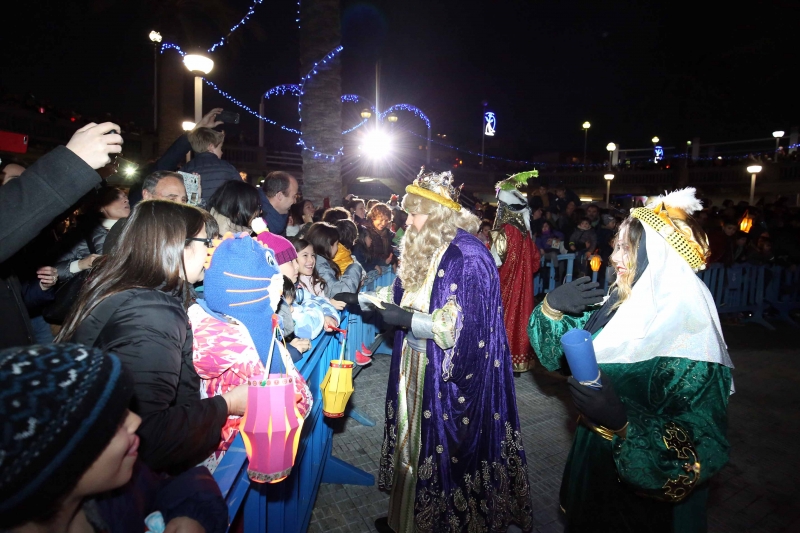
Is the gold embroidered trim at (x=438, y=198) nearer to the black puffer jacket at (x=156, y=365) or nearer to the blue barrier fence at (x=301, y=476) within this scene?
the blue barrier fence at (x=301, y=476)

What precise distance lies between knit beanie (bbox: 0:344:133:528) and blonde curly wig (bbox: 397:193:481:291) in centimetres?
244

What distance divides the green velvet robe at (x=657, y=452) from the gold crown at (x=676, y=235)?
47cm

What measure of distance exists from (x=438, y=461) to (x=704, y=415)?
1621mm

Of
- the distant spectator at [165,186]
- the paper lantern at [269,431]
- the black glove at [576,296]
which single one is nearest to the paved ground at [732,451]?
the black glove at [576,296]

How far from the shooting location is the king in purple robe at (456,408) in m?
2.81

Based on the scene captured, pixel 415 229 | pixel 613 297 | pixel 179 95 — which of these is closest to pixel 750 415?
pixel 613 297

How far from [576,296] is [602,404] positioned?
0.74 metres

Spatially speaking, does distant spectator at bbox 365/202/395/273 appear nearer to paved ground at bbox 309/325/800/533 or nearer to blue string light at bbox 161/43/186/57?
paved ground at bbox 309/325/800/533

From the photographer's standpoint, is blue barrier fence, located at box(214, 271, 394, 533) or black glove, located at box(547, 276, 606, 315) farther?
black glove, located at box(547, 276, 606, 315)

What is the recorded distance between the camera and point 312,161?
8375mm

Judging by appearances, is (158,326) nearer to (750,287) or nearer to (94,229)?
(94,229)

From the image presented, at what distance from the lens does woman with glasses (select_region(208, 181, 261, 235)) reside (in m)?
3.56

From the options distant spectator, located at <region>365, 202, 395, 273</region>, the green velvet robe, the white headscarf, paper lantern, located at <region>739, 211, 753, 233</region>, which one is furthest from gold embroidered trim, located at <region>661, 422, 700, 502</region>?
paper lantern, located at <region>739, 211, 753, 233</region>

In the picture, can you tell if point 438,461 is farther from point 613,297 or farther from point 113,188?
point 113,188
